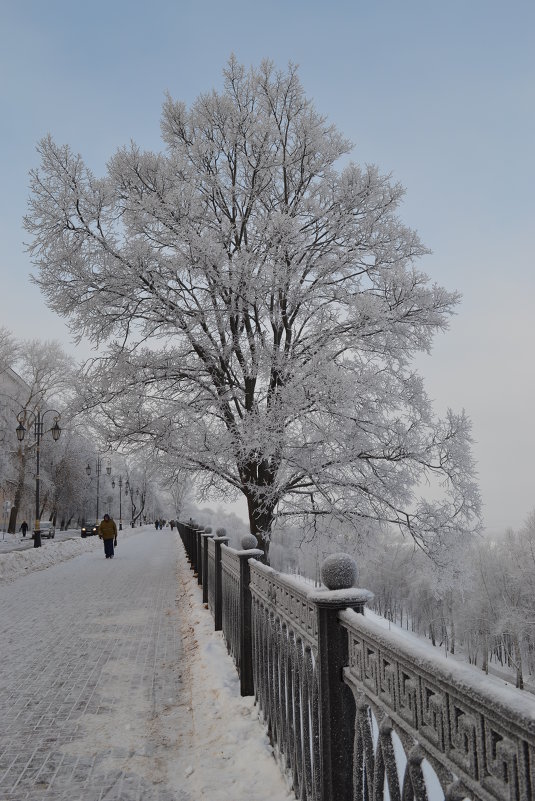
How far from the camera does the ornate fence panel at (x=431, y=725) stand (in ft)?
4.01

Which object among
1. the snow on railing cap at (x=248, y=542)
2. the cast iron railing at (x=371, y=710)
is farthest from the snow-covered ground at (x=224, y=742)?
the snow on railing cap at (x=248, y=542)

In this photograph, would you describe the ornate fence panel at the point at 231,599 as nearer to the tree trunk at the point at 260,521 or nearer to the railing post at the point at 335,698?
the railing post at the point at 335,698

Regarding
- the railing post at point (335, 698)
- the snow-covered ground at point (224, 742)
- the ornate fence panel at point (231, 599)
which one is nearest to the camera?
the railing post at point (335, 698)

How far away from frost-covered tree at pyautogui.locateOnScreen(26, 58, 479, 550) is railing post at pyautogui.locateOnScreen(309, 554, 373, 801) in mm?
7594

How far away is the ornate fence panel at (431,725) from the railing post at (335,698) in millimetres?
109

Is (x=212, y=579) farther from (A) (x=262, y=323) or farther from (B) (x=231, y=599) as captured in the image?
(A) (x=262, y=323)

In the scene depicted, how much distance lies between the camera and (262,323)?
12.9 metres

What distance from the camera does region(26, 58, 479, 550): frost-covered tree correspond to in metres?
11.0

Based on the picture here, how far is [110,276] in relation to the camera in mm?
11578

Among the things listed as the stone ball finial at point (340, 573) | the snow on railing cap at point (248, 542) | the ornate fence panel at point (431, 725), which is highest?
the stone ball finial at point (340, 573)

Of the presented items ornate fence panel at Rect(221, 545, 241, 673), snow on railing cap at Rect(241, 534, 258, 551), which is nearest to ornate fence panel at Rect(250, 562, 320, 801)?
ornate fence panel at Rect(221, 545, 241, 673)

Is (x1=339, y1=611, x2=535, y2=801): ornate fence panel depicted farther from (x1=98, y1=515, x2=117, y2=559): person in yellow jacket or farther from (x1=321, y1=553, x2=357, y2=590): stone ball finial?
(x1=98, y1=515, x2=117, y2=559): person in yellow jacket

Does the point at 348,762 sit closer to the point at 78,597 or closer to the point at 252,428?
the point at 252,428

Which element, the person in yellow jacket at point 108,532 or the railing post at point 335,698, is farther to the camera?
the person in yellow jacket at point 108,532
